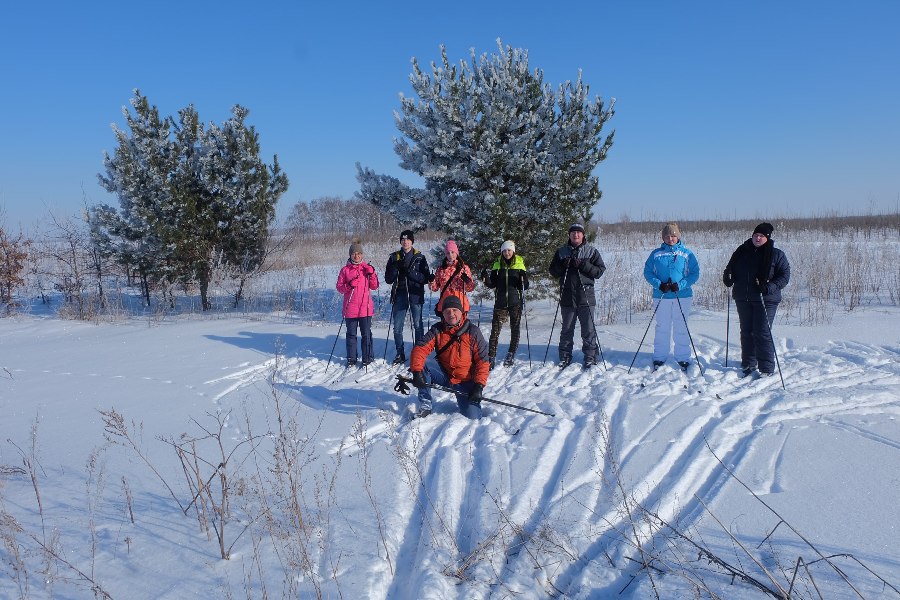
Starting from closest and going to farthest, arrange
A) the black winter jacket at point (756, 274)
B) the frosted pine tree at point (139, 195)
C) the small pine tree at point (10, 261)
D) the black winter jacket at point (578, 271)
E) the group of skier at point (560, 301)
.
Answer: the group of skier at point (560, 301) < the black winter jacket at point (756, 274) < the black winter jacket at point (578, 271) < the frosted pine tree at point (139, 195) < the small pine tree at point (10, 261)

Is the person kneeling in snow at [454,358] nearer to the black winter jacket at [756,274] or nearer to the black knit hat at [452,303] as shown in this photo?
the black knit hat at [452,303]

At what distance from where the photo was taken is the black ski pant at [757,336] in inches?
245

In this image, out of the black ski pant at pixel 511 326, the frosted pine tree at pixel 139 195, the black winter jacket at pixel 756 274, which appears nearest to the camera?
the black winter jacket at pixel 756 274

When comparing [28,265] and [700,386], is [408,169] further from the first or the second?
[28,265]

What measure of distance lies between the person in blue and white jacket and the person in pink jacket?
4023 millimetres

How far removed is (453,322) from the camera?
5656 mm

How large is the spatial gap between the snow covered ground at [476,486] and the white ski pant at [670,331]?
1.14ft

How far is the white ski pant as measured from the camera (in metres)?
6.82

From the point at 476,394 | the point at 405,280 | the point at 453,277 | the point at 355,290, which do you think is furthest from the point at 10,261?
the point at 476,394

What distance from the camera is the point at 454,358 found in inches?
225

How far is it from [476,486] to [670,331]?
4.16 meters

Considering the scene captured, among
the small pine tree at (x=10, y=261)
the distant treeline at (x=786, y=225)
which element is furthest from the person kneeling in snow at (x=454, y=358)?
the distant treeline at (x=786, y=225)

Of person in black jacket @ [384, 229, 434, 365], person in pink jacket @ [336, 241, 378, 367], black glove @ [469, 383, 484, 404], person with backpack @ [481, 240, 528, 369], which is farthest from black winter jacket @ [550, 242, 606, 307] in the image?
person in pink jacket @ [336, 241, 378, 367]

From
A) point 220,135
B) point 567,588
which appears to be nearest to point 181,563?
point 567,588
